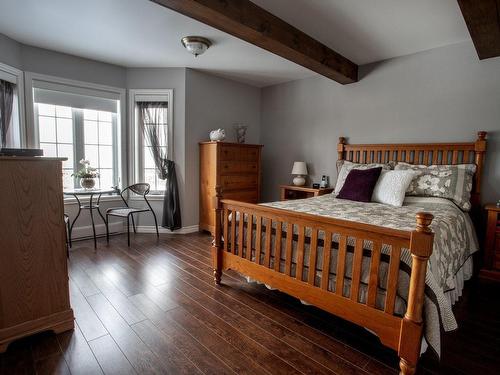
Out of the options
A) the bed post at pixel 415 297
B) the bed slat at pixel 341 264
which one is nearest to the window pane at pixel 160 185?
the bed slat at pixel 341 264

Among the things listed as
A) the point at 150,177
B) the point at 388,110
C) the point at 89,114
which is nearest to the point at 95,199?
the point at 150,177

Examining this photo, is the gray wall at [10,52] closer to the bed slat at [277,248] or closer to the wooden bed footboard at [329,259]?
the wooden bed footboard at [329,259]

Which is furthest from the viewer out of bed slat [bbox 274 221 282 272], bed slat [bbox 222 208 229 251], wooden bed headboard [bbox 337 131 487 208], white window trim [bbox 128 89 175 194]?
white window trim [bbox 128 89 175 194]

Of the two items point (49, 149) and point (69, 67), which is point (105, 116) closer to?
point (69, 67)

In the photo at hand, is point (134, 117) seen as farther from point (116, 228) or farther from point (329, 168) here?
point (329, 168)

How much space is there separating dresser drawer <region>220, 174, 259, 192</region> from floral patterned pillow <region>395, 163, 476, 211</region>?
219cm

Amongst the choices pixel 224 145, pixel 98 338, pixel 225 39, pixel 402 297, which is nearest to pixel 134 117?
pixel 224 145

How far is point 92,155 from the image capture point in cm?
395

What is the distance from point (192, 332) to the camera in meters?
1.85

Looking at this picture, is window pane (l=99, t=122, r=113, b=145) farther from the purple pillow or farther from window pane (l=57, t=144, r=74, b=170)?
the purple pillow

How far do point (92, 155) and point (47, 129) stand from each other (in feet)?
1.96

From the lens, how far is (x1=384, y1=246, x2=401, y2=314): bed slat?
1.49 metres

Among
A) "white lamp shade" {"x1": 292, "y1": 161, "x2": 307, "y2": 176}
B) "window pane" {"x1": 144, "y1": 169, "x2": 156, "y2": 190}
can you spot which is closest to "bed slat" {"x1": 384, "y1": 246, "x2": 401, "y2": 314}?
"white lamp shade" {"x1": 292, "y1": 161, "x2": 307, "y2": 176}

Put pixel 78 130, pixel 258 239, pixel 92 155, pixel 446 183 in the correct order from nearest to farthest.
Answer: pixel 258 239
pixel 446 183
pixel 78 130
pixel 92 155
